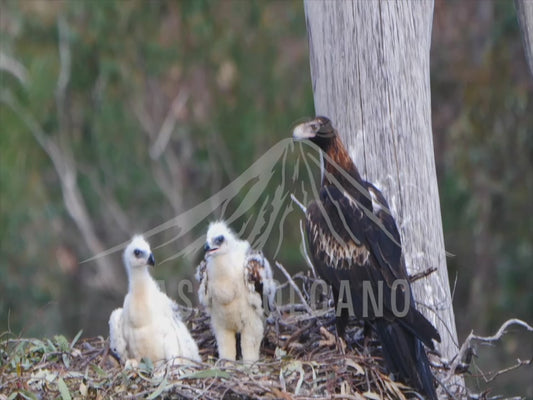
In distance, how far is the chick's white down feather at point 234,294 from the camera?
22.3 feet

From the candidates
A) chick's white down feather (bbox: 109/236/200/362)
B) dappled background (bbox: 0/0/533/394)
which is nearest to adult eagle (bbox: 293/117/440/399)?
chick's white down feather (bbox: 109/236/200/362)

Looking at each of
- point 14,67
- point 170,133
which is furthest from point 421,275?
point 170,133

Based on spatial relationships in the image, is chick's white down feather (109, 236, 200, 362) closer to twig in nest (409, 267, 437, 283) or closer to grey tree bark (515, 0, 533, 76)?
twig in nest (409, 267, 437, 283)

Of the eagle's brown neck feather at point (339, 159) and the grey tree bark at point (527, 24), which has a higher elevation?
the grey tree bark at point (527, 24)

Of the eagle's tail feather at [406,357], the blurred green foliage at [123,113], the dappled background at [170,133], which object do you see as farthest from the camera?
the blurred green foliage at [123,113]

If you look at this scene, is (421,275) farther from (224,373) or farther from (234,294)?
(224,373)

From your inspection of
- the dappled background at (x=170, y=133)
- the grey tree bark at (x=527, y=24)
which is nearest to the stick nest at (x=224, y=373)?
the grey tree bark at (x=527, y=24)

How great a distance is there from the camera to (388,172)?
6633mm

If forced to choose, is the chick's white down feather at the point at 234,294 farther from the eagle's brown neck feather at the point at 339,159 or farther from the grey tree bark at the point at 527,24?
the grey tree bark at the point at 527,24

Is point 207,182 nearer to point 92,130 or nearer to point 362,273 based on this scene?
point 92,130

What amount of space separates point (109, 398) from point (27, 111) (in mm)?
10701

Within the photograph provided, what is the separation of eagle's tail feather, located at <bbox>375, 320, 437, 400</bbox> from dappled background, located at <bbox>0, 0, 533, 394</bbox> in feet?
28.1

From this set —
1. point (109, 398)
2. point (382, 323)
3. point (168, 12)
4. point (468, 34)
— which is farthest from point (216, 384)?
point (468, 34)

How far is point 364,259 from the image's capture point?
21.1ft
